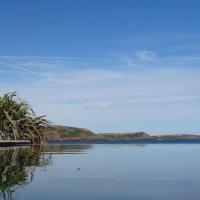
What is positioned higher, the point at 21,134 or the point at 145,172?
the point at 21,134

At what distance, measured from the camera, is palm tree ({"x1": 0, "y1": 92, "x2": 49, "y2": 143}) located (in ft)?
290

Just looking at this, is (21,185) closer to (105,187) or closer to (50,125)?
(105,187)

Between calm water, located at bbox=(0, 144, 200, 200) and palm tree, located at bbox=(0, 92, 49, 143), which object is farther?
palm tree, located at bbox=(0, 92, 49, 143)

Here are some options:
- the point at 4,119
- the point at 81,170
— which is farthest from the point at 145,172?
the point at 4,119

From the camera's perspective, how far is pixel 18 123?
9044 centimetres

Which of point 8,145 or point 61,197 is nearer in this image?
point 61,197

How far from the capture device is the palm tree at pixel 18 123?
88.4 m

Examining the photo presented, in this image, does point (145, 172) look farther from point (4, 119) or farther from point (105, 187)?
point (4, 119)

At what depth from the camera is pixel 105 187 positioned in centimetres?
2259

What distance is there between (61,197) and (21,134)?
75.8m

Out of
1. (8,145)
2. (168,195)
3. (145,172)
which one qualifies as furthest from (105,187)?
(8,145)

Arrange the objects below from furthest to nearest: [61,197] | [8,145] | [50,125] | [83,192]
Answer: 1. [50,125]
2. [8,145]
3. [83,192]
4. [61,197]

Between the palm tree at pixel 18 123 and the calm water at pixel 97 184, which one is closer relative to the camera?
the calm water at pixel 97 184

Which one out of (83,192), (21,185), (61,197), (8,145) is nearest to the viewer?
(61,197)
